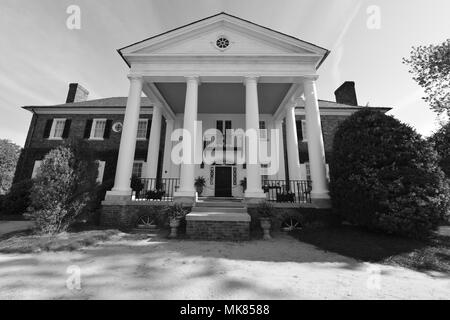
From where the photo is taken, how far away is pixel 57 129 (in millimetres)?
16375

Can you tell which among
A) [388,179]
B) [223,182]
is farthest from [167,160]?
[388,179]

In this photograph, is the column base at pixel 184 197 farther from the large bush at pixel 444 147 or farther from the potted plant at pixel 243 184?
the large bush at pixel 444 147

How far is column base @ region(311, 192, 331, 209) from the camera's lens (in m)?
8.40

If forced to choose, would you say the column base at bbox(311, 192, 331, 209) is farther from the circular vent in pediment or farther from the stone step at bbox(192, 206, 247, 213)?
the circular vent in pediment

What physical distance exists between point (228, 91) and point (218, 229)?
8056 mm

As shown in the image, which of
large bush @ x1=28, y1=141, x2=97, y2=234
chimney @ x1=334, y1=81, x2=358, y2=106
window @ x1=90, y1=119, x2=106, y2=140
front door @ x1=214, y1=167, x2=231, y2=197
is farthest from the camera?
chimney @ x1=334, y1=81, x2=358, y2=106

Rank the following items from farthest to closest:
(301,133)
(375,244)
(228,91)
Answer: (301,133) → (228,91) → (375,244)

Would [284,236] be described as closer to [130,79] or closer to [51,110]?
[130,79]

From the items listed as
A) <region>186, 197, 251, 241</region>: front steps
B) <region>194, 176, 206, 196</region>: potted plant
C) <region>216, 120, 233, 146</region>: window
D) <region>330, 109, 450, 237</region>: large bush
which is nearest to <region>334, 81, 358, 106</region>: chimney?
<region>216, 120, 233, 146</region>: window

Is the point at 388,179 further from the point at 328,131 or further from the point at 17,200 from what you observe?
the point at 17,200

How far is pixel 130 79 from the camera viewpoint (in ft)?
32.7

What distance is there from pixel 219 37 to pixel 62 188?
961cm

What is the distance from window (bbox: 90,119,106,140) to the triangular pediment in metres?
8.31
